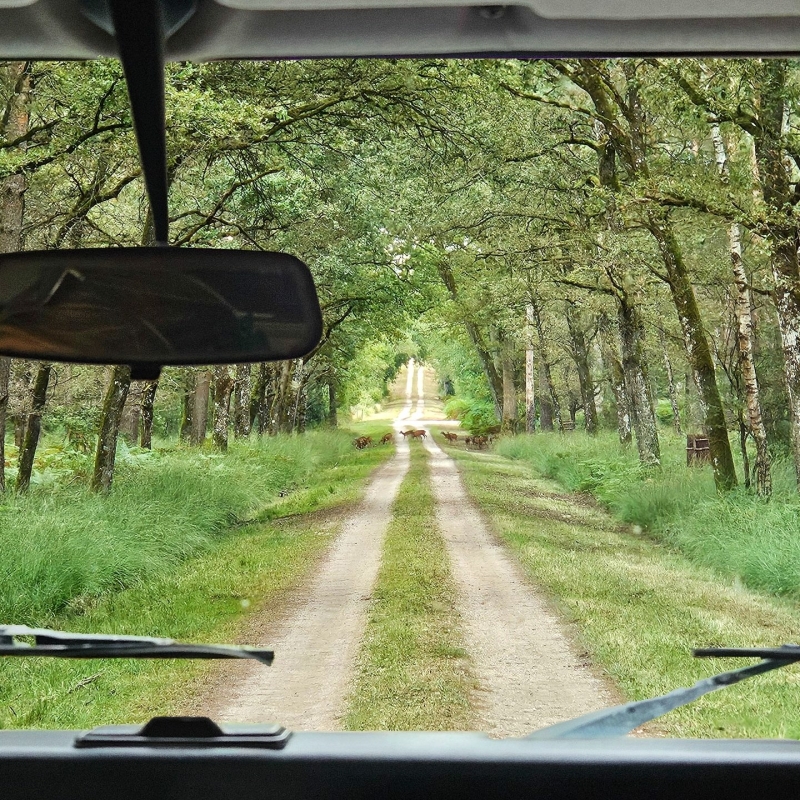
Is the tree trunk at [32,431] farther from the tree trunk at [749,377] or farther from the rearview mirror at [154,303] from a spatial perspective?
the rearview mirror at [154,303]

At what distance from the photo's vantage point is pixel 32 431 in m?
17.1

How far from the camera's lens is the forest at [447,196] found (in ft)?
41.8

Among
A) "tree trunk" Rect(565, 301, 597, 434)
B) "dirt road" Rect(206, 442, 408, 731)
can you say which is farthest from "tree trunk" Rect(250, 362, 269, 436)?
"dirt road" Rect(206, 442, 408, 731)

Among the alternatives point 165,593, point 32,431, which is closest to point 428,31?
point 165,593

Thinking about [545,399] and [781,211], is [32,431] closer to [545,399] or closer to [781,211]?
[781,211]

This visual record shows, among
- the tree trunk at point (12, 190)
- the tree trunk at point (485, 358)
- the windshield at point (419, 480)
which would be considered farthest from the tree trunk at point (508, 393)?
the tree trunk at point (12, 190)

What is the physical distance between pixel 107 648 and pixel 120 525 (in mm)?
12131

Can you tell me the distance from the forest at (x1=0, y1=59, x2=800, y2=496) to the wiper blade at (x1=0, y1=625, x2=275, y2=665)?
2.63m

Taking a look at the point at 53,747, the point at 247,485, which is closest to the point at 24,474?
the point at 247,485

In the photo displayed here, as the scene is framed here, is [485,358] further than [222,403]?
Yes

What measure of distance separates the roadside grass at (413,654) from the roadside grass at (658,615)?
119cm

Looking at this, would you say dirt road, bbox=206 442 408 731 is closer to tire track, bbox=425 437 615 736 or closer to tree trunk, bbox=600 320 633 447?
tire track, bbox=425 437 615 736

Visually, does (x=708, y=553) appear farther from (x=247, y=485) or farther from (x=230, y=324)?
(x=230, y=324)

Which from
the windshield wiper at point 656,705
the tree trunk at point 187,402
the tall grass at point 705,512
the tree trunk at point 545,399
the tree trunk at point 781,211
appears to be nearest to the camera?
the windshield wiper at point 656,705
